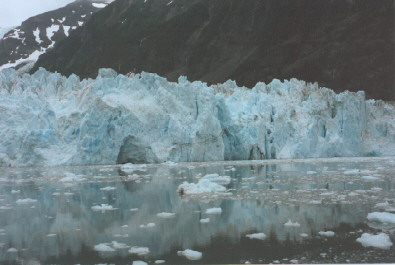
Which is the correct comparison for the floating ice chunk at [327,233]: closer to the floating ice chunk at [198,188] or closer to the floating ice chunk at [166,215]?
the floating ice chunk at [166,215]

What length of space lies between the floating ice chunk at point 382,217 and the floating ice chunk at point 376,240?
0.71m

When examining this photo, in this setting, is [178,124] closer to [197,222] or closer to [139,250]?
[197,222]

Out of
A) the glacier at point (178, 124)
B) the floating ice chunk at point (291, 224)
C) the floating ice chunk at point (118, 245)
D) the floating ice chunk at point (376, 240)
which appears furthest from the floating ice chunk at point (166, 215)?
the glacier at point (178, 124)

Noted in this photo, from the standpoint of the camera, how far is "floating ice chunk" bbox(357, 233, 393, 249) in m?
3.85

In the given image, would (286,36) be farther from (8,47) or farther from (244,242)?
(244,242)

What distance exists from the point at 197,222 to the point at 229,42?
45595mm

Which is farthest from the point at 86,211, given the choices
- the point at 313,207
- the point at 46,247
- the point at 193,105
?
the point at 193,105

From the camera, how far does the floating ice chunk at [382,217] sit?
472cm

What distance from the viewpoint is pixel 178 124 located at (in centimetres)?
1627

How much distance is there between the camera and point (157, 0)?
2518 inches

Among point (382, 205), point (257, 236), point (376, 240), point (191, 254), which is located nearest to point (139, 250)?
point (191, 254)

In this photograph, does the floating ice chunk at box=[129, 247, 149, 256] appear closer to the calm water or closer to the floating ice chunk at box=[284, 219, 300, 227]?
the calm water

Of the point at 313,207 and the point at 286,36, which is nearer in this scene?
the point at 313,207

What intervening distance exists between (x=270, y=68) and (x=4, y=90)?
2725 centimetres
